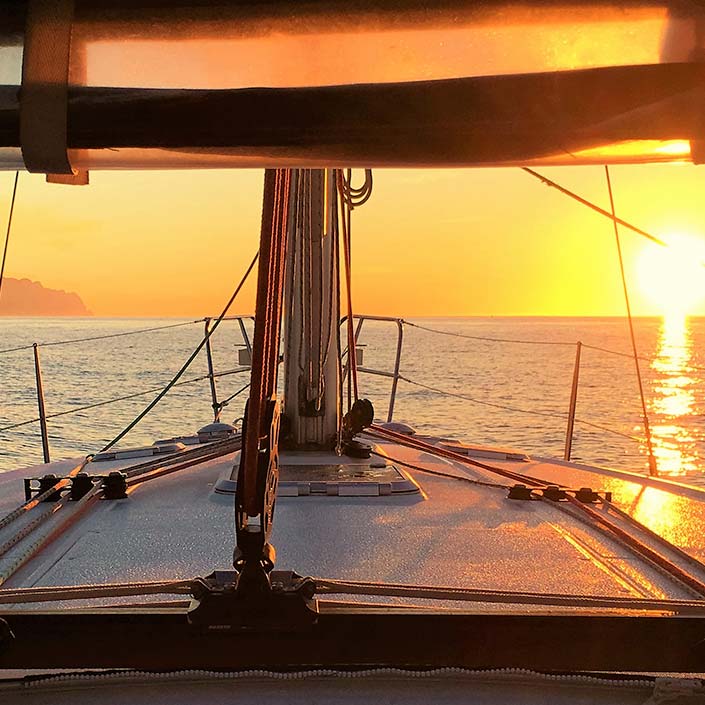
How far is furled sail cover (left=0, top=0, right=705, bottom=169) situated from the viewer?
3.16ft

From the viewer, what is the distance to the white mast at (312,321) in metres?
3.10

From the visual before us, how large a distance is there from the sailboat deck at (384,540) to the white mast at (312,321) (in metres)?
0.41

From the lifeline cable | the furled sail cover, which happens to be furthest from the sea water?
the furled sail cover

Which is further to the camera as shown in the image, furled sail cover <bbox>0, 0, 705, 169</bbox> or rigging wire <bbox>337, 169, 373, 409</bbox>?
rigging wire <bbox>337, 169, 373, 409</bbox>

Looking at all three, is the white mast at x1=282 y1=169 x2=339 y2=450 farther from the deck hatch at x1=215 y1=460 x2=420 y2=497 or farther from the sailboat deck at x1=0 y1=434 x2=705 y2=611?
the sailboat deck at x1=0 y1=434 x2=705 y2=611

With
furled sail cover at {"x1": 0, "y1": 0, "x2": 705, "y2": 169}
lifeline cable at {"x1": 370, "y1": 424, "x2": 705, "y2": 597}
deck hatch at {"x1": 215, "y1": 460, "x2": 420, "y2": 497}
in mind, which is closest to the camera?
furled sail cover at {"x1": 0, "y1": 0, "x2": 705, "y2": 169}

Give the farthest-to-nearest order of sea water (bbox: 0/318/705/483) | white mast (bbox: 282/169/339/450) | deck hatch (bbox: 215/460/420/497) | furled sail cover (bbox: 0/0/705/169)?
sea water (bbox: 0/318/705/483), white mast (bbox: 282/169/339/450), deck hatch (bbox: 215/460/420/497), furled sail cover (bbox: 0/0/705/169)

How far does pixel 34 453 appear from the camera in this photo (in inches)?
371

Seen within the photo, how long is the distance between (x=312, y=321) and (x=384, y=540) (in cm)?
117

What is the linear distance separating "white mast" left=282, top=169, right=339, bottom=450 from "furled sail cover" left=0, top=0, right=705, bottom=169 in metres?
2.11

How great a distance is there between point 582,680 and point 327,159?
0.99 meters

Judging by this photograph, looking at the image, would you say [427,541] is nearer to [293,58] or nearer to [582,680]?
[582,680]

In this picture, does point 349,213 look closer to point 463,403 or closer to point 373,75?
point 373,75

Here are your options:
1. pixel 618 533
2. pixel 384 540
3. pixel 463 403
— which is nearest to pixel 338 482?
pixel 384 540
